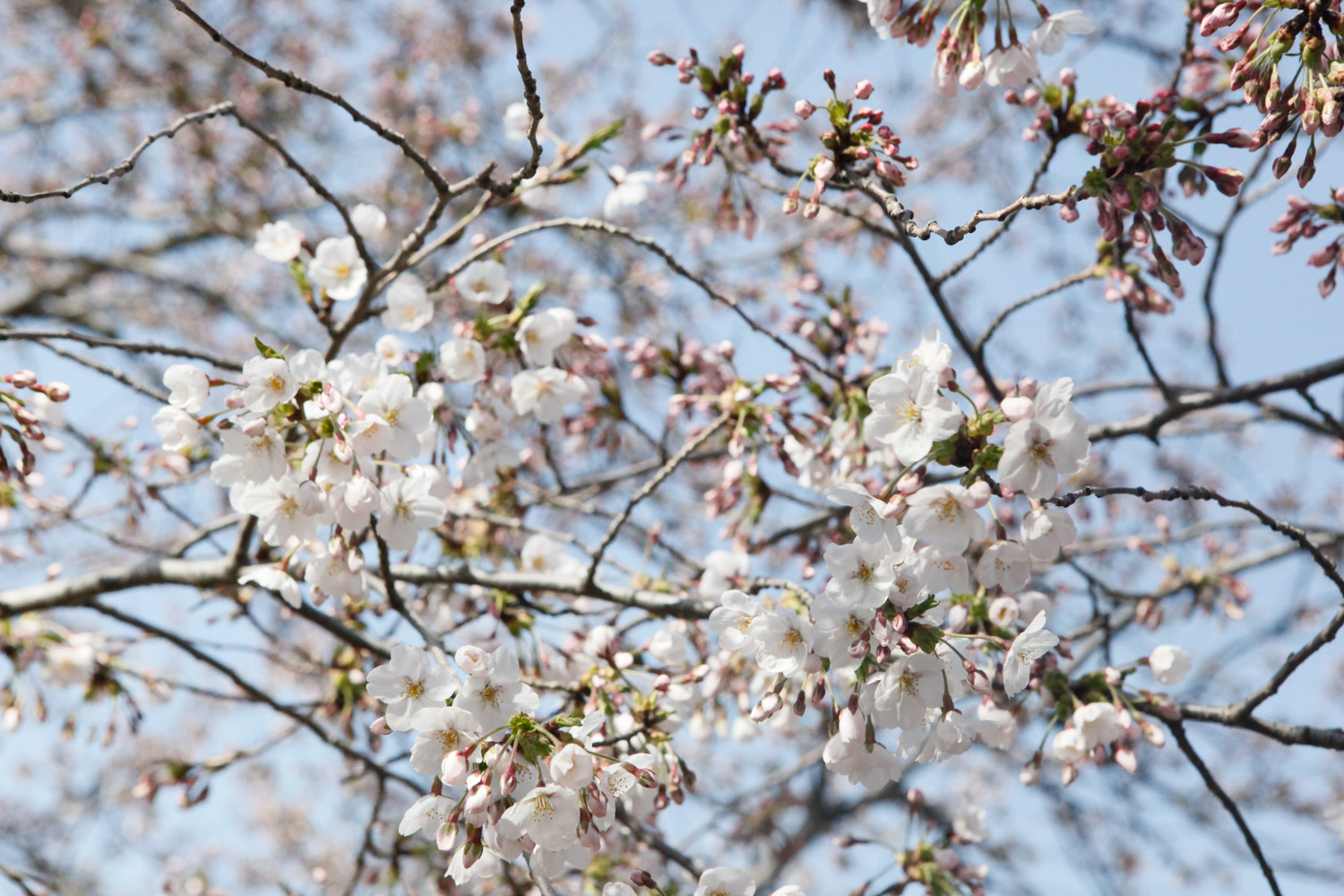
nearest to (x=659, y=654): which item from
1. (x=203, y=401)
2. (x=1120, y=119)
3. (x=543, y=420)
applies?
(x=543, y=420)

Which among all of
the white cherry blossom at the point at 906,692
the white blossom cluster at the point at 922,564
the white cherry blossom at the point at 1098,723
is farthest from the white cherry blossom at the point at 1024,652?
the white cherry blossom at the point at 1098,723

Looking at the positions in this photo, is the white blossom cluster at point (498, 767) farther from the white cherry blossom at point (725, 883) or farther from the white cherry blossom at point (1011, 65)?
the white cherry blossom at point (1011, 65)

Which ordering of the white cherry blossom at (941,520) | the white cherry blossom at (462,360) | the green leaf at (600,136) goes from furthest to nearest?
1. the green leaf at (600,136)
2. the white cherry blossom at (462,360)
3. the white cherry blossom at (941,520)

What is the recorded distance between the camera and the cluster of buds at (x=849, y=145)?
2152 mm

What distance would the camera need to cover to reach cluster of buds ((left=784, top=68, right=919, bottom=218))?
7.06 ft

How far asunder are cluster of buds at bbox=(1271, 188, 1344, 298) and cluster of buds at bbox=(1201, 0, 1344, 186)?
15.9 inches

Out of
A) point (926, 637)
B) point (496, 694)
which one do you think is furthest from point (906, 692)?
point (496, 694)

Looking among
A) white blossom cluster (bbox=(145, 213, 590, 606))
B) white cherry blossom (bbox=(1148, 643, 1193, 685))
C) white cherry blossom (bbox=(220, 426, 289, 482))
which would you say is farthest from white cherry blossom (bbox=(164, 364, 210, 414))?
white cherry blossom (bbox=(1148, 643, 1193, 685))

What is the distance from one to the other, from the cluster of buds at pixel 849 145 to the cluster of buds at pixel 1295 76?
0.68 meters

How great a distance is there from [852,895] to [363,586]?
1.58m

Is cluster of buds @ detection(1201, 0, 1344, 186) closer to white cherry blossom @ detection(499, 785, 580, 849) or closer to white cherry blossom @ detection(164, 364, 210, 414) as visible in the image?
white cherry blossom @ detection(499, 785, 580, 849)

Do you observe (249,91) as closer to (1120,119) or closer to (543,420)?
(543,420)

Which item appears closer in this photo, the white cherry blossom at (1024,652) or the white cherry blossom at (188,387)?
the white cherry blossom at (1024,652)

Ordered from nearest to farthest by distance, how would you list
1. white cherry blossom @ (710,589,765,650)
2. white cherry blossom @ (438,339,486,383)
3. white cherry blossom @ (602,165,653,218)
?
1. white cherry blossom @ (710,589,765,650)
2. white cherry blossom @ (438,339,486,383)
3. white cherry blossom @ (602,165,653,218)
